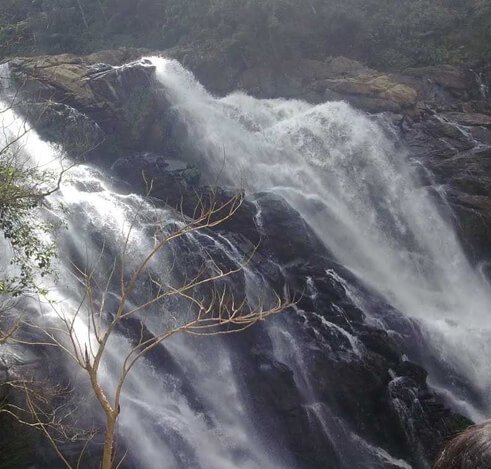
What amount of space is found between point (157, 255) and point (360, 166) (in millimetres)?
8411

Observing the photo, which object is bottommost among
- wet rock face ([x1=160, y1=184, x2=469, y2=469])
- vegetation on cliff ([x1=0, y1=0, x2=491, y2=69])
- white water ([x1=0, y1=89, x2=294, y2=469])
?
wet rock face ([x1=160, y1=184, x2=469, y2=469])

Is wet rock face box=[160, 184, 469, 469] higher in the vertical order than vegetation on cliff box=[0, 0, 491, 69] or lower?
lower

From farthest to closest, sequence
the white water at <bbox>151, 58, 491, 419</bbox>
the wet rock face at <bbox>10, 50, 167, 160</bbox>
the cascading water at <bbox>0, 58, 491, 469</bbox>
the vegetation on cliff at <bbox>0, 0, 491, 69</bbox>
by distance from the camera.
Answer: the vegetation on cliff at <bbox>0, 0, 491, 69</bbox> → the wet rock face at <bbox>10, 50, 167, 160</bbox> → the white water at <bbox>151, 58, 491, 419</bbox> → the cascading water at <bbox>0, 58, 491, 469</bbox>

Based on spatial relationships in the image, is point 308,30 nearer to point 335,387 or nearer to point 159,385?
point 335,387

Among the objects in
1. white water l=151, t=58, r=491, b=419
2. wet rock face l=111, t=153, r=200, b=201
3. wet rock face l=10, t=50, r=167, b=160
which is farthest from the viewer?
wet rock face l=10, t=50, r=167, b=160

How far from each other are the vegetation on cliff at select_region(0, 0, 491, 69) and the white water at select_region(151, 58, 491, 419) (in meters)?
5.29

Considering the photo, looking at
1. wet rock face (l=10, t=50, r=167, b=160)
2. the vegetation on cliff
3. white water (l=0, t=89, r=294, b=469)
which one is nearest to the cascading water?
white water (l=0, t=89, r=294, b=469)

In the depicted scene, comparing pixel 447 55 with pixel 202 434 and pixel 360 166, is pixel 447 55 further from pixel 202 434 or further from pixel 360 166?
pixel 202 434

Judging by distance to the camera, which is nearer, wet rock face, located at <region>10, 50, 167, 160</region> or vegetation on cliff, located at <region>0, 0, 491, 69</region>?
wet rock face, located at <region>10, 50, 167, 160</region>

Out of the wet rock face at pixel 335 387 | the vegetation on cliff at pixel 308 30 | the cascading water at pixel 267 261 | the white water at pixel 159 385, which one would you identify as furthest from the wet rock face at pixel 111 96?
the wet rock face at pixel 335 387

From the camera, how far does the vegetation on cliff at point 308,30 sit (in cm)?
2469

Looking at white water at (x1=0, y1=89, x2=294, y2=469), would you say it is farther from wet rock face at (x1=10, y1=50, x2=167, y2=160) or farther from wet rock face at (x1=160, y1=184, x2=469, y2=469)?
wet rock face at (x1=10, y1=50, x2=167, y2=160)

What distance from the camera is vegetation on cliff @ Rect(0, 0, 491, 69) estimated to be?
24.7 meters

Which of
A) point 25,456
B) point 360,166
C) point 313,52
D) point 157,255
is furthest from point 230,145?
point 25,456
